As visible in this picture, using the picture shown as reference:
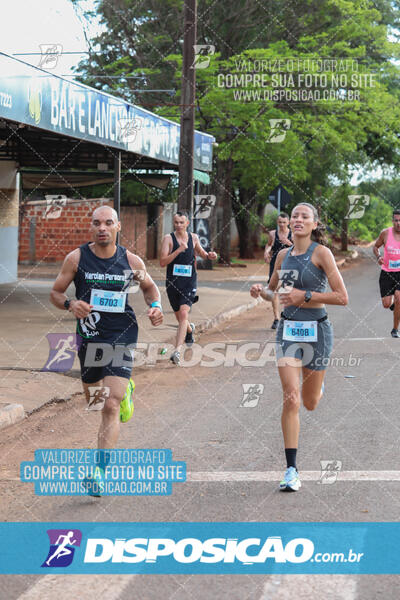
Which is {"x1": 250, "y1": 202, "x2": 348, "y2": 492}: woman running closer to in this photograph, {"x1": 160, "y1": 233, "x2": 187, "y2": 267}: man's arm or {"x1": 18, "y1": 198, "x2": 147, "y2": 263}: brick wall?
{"x1": 160, "y1": 233, "x2": 187, "y2": 267}: man's arm

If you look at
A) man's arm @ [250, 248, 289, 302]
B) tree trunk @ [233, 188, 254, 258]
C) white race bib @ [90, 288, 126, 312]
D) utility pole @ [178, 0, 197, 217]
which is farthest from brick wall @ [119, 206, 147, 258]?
white race bib @ [90, 288, 126, 312]

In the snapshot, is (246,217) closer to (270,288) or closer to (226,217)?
(226,217)

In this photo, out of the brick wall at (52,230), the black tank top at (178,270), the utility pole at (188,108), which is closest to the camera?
the black tank top at (178,270)

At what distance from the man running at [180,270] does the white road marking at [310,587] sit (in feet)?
23.6

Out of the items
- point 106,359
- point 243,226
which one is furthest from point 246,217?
point 106,359

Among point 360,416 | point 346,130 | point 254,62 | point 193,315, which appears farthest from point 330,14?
point 360,416

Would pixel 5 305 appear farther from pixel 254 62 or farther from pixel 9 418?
pixel 254 62

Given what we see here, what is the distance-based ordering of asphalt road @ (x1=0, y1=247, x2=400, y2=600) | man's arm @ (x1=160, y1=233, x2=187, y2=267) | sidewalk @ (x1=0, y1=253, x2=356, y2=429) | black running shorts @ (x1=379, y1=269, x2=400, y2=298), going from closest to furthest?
1. asphalt road @ (x1=0, y1=247, x2=400, y2=600)
2. sidewalk @ (x1=0, y1=253, x2=356, y2=429)
3. man's arm @ (x1=160, y1=233, x2=187, y2=267)
4. black running shorts @ (x1=379, y1=269, x2=400, y2=298)

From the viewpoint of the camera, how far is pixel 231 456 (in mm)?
6656

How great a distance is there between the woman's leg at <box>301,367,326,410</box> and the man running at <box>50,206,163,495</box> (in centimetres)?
116

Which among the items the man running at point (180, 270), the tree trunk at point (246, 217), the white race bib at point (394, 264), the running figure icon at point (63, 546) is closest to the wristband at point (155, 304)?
the running figure icon at point (63, 546)

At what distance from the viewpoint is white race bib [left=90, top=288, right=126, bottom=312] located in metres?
5.99

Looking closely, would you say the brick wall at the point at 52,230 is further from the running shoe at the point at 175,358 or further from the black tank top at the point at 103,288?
the black tank top at the point at 103,288

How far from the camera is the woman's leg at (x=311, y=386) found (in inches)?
247
